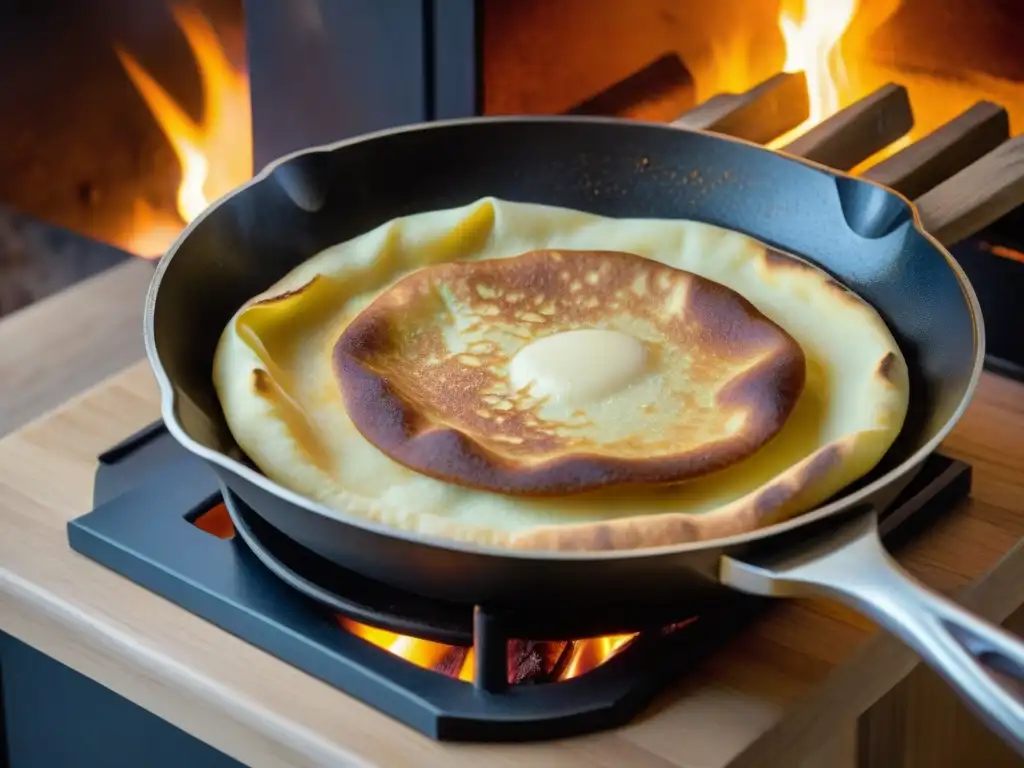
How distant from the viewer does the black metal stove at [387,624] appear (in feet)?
2.53

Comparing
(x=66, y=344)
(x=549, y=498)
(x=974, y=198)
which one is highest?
(x=974, y=198)

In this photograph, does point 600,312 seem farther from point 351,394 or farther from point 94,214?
point 94,214

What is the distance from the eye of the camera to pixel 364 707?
0.80 metres

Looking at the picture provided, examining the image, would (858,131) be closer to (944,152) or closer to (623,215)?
(944,152)

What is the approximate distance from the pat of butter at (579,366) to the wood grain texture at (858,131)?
29 centimetres

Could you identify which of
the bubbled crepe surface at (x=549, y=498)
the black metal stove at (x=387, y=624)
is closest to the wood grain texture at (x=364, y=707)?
the black metal stove at (x=387, y=624)

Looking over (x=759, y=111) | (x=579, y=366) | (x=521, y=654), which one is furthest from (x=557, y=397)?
(x=759, y=111)

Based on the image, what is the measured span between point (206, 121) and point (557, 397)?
3.39 feet

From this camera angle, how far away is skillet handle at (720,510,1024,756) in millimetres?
606

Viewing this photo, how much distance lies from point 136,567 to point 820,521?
427mm

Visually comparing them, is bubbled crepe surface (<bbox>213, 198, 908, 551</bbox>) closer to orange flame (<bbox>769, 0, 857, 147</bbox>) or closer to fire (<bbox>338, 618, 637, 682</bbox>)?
fire (<bbox>338, 618, 637, 682</bbox>)

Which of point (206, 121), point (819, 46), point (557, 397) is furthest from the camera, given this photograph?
point (206, 121)

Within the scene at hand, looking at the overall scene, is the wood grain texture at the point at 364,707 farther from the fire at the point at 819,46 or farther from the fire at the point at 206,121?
the fire at the point at 206,121

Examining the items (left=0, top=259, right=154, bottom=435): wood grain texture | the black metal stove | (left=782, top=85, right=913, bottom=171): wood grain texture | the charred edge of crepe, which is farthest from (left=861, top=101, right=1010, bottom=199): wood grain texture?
(left=0, top=259, right=154, bottom=435): wood grain texture
